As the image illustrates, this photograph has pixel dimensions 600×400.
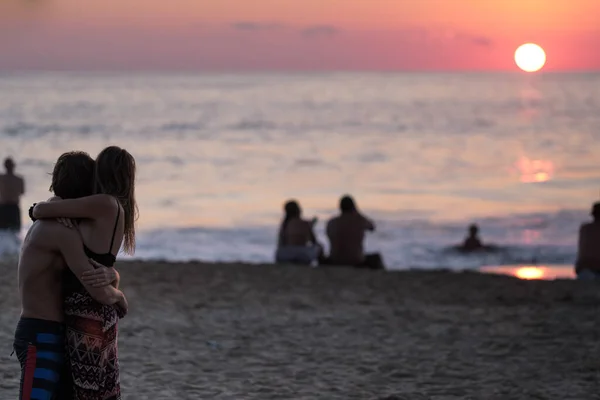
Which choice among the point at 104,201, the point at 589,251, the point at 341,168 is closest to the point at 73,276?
the point at 104,201

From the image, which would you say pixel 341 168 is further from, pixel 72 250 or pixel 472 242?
pixel 72 250

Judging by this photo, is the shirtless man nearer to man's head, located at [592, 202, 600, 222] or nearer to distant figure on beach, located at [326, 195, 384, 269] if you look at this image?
distant figure on beach, located at [326, 195, 384, 269]

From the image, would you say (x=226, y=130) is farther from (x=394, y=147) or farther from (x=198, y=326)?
(x=198, y=326)

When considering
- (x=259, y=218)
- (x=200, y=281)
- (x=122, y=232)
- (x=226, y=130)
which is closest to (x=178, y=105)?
(x=226, y=130)

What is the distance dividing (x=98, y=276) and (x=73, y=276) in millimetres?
128

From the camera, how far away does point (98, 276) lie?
3.61 metres

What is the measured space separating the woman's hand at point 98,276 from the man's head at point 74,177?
10.9 inches

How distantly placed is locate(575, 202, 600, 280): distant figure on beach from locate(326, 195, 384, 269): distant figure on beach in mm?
2342

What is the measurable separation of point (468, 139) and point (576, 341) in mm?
44443

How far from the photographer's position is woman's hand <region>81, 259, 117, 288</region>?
3590 millimetres

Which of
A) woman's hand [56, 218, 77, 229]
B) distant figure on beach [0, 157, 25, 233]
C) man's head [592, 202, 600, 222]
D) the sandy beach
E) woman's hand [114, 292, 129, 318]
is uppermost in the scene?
distant figure on beach [0, 157, 25, 233]

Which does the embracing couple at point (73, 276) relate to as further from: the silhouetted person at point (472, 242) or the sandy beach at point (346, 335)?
the silhouetted person at point (472, 242)

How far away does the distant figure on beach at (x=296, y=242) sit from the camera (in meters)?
11.5

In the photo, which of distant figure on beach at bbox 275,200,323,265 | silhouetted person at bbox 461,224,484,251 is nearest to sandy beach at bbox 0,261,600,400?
distant figure on beach at bbox 275,200,323,265
